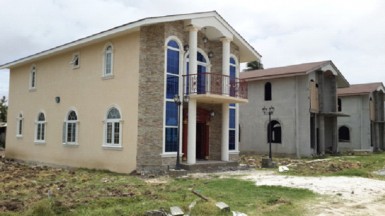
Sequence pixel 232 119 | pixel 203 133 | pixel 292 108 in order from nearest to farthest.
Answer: pixel 203 133 → pixel 232 119 → pixel 292 108

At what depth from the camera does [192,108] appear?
17219mm

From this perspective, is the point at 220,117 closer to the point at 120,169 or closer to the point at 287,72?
the point at 120,169

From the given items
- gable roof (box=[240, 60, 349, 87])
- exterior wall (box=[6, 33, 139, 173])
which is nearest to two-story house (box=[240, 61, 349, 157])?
gable roof (box=[240, 60, 349, 87])

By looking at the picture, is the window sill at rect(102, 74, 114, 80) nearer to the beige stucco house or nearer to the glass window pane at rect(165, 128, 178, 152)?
the beige stucco house

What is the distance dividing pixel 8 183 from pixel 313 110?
21165 millimetres

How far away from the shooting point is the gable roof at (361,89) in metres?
34.4

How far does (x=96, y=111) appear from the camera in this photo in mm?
17797

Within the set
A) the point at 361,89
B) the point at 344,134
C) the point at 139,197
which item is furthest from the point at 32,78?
the point at 361,89

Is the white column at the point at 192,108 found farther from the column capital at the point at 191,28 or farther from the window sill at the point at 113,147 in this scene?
the window sill at the point at 113,147

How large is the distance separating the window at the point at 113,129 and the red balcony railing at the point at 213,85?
317cm

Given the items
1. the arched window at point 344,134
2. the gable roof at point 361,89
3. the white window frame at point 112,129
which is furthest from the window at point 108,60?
the arched window at point 344,134

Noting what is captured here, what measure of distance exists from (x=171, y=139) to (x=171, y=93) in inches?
78.1

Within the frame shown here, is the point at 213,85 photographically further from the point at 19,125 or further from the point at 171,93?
the point at 19,125

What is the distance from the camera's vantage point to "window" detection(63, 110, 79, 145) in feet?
62.2
